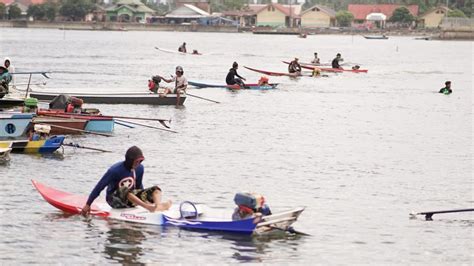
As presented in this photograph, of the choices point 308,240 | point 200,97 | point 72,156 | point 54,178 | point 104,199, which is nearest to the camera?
point 308,240

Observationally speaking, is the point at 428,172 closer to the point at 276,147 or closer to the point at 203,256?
the point at 276,147

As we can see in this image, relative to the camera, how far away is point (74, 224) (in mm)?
21094

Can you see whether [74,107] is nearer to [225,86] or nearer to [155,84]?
[155,84]

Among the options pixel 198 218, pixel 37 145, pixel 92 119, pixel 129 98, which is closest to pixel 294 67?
pixel 129 98

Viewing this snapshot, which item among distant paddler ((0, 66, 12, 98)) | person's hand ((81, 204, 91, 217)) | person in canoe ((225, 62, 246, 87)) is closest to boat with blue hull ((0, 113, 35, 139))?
distant paddler ((0, 66, 12, 98))

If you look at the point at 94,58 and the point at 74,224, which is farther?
the point at 94,58

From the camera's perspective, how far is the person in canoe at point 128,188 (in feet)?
64.9

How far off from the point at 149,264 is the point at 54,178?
27.7 feet

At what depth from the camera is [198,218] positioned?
67.3 feet

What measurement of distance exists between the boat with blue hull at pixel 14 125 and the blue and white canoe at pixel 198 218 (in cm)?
850

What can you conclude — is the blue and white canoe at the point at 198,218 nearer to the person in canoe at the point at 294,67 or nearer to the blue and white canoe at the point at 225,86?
the blue and white canoe at the point at 225,86

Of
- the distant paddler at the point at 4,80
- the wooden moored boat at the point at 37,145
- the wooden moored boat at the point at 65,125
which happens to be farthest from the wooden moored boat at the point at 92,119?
the distant paddler at the point at 4,80

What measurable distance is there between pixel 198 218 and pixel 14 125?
10787 mm

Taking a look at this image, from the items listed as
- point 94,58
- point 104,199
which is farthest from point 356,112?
point 94,58
